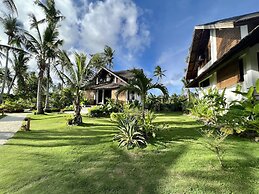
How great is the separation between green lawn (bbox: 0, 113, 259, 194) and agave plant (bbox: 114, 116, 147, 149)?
315 millimetres

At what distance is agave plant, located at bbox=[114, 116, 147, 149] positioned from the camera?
625 centimetres

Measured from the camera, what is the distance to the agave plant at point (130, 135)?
625 centimetres

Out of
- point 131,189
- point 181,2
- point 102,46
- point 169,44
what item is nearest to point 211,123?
point 131,189

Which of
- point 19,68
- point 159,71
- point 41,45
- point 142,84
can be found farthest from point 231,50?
point 159,71

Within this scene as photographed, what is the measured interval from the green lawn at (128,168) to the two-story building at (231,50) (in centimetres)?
332

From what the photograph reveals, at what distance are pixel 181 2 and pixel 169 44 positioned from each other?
313 inches

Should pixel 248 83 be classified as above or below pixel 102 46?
below

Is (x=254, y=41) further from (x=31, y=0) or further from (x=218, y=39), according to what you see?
(x=31, y=0)

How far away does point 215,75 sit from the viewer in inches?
516

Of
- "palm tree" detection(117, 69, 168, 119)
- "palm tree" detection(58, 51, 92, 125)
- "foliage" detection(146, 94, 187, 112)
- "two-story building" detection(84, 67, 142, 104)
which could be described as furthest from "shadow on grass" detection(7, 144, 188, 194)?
"two-story building" detection(84, 67, 142, 104)

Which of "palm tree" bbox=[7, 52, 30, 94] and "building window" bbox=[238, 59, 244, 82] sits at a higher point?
"palm tree" bbox=[7, 52, 30, 94]

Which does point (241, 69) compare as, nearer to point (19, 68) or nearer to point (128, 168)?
point (128, 168)

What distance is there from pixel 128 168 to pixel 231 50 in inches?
228

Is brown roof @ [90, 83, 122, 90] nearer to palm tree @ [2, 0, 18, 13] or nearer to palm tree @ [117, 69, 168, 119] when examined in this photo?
palm tree @ [117, 69, 168, 119]
